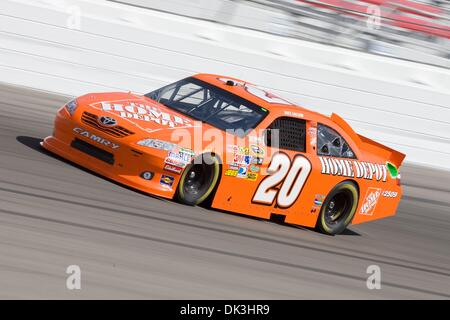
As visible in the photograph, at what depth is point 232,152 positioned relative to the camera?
25.0ft

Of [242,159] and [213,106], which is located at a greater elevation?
[213,106]

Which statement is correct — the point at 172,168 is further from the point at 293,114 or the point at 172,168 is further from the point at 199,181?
the point at 293,114

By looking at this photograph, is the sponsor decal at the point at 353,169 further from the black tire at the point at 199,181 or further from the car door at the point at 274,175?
the black tire at the point at 199,181

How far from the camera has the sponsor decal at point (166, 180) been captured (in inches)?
288

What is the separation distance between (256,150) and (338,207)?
4.78ft

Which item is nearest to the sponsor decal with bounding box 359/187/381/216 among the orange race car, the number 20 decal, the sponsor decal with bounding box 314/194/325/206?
the orange race car

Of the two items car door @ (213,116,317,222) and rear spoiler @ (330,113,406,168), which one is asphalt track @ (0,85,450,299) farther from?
rear spoiler @ (330,113,406,168)

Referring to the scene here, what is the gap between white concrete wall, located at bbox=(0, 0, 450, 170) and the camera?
12320 millimetres

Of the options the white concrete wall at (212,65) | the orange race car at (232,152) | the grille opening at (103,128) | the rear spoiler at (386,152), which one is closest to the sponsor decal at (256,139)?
the orange race car at (232,152)

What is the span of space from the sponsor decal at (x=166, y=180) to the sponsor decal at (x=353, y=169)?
5.70 feet

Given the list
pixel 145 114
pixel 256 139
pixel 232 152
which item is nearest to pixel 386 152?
pixel 256 139

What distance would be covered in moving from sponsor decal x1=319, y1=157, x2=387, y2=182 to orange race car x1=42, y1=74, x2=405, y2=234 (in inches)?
0.5

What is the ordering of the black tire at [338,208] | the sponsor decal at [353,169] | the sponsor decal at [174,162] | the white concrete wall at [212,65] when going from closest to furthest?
the sponsor decal at [174,162], the sponsor decal at [353,169], the black tire at [338,208], the white concrete wall at [212,65]

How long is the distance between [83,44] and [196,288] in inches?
298
